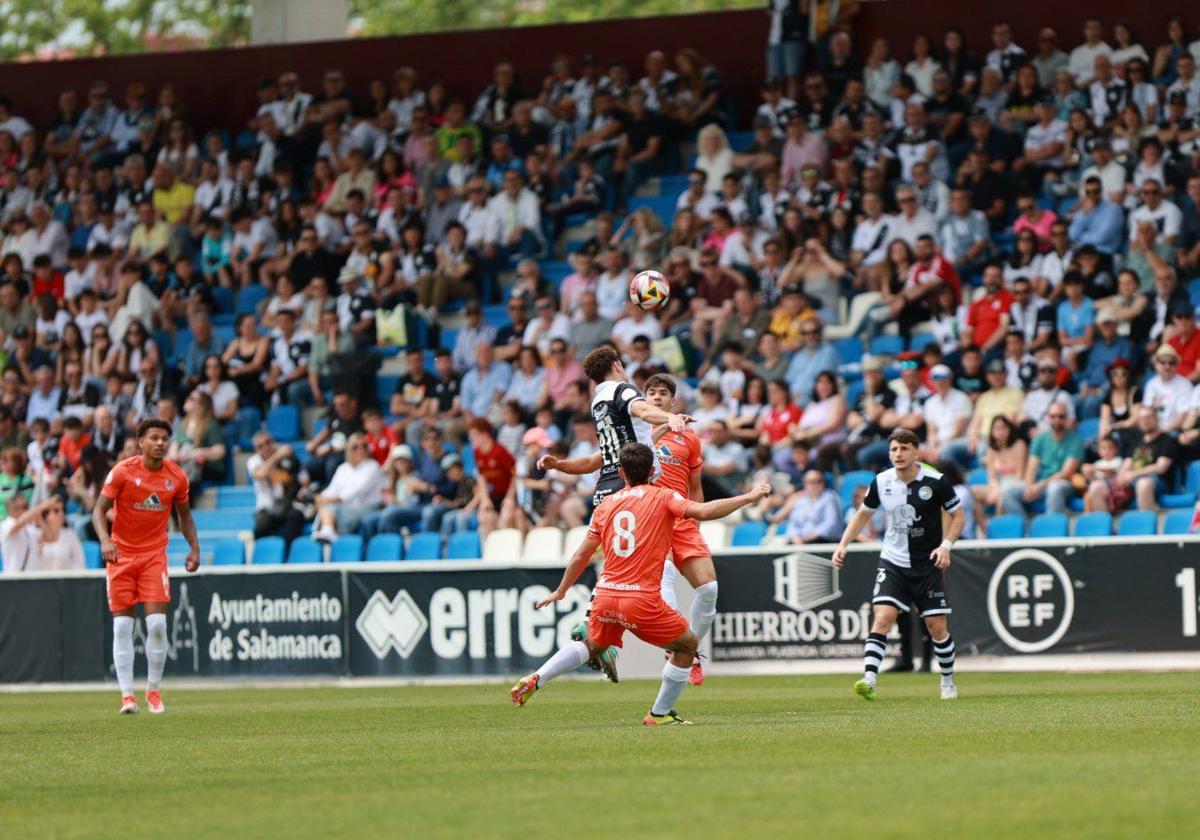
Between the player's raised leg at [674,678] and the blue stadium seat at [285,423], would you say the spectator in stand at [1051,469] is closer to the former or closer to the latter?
the player's raised leg at [674,678]

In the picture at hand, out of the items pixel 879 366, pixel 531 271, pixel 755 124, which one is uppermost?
pixel 755 124

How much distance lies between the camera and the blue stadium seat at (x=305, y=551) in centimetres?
2423

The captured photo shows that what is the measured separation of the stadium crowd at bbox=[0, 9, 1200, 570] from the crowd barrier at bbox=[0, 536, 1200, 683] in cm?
105

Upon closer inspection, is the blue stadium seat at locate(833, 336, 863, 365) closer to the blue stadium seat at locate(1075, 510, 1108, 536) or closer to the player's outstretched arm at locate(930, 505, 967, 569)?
the blue stadium seat at locate(1075, 510, 1108, 536)

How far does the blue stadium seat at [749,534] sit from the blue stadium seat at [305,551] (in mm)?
5313

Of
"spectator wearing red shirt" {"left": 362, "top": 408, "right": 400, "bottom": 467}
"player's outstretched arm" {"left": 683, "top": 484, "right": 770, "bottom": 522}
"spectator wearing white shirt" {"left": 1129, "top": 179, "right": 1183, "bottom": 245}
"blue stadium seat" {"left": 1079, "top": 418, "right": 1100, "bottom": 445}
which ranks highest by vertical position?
"spectator wearing white shirt" {"left": 1129, "top": 179, "right": 1183, "bottom": 245}

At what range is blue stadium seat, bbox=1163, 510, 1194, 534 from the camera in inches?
785

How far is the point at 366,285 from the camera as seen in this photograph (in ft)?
92.6

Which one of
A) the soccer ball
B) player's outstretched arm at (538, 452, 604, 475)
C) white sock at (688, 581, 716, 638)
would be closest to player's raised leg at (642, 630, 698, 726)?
Result: white sock at (688, 581, 716, 638)

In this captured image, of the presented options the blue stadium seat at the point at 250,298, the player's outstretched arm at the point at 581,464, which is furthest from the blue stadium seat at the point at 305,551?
the player's outstretched arm at the point at 581,464

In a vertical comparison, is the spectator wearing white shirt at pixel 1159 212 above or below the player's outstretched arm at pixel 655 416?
above

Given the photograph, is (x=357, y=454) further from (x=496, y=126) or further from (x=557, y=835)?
(x=557, y=835)

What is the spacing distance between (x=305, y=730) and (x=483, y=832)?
245 inches

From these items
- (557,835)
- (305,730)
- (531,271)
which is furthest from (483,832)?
(531,271)
